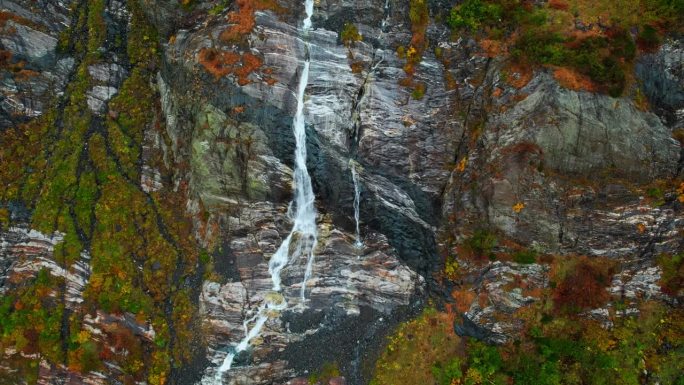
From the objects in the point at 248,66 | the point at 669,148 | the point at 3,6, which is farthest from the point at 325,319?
the point at 3,6

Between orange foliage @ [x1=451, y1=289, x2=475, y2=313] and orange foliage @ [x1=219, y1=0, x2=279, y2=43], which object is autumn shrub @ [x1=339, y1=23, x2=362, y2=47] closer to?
orange foliage @ [x1=219, y1=0, x2=279, y2=43]

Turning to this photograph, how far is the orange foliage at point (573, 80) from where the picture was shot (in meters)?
20.1

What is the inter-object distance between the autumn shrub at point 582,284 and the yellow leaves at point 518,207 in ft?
10.8

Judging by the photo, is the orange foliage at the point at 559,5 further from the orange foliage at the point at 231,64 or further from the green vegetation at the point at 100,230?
the green vegetation at the point at 100,230

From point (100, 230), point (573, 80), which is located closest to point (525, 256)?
point (573, 80)

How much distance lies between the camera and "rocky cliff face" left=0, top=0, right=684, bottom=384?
20.8m

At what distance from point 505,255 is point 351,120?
Answer: 10.2 meters

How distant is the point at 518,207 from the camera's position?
69.3 feet

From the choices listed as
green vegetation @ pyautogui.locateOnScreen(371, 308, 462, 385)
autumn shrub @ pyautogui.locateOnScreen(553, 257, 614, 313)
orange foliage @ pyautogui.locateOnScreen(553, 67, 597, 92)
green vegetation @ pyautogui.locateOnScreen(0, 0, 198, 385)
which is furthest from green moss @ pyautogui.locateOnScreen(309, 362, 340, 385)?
orange foliage @ pyautogui.locateOnScreen(553, 67, 597, 92)

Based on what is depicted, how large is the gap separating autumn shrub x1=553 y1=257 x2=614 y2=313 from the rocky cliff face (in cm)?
52

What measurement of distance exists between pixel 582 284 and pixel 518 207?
446cm

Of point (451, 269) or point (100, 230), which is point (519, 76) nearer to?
point (451, 269)

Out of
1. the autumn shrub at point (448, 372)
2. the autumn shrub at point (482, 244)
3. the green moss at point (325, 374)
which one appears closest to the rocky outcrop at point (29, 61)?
the green moss at point (325, 374)

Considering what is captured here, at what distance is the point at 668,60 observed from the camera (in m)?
20.3
